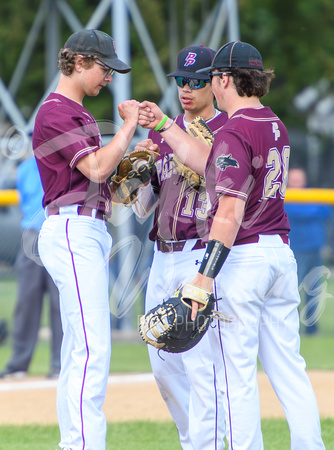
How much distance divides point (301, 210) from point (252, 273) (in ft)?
17.5

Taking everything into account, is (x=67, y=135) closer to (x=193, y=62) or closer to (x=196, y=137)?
(x=196, y=137)

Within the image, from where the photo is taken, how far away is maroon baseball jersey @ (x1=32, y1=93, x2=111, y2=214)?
3699 millimetres

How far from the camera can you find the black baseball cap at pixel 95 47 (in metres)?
3.84

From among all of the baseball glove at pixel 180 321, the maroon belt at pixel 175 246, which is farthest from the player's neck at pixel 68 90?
the baseball glove at pixel 180 321

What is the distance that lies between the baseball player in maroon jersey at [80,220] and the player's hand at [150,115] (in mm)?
38

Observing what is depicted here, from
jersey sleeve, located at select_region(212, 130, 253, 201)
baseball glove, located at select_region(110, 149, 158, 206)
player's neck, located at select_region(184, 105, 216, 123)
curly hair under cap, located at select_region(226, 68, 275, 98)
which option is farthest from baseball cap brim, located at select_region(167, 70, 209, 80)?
jersey sleeve, located at select_region(212, 130, 253, 201)

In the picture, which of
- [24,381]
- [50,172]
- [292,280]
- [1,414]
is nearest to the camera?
[292,280]

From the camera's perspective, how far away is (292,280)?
→ 11.8ft

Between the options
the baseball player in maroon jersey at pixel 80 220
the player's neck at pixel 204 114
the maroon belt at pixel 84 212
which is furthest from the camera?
the player's neck at pixel 204 114

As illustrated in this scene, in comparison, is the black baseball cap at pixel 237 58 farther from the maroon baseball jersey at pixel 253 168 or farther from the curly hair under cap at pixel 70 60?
the curly hair under cap at pixel 70 60

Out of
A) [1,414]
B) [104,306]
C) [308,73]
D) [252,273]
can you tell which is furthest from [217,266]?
[308,73]

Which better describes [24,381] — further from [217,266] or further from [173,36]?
[173,36]

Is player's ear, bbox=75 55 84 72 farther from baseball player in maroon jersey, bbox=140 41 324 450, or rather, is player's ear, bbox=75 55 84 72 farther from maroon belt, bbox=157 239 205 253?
maroon belt, bbox=157 239 205 253

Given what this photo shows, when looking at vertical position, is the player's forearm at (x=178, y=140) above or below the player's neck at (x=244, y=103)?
below
